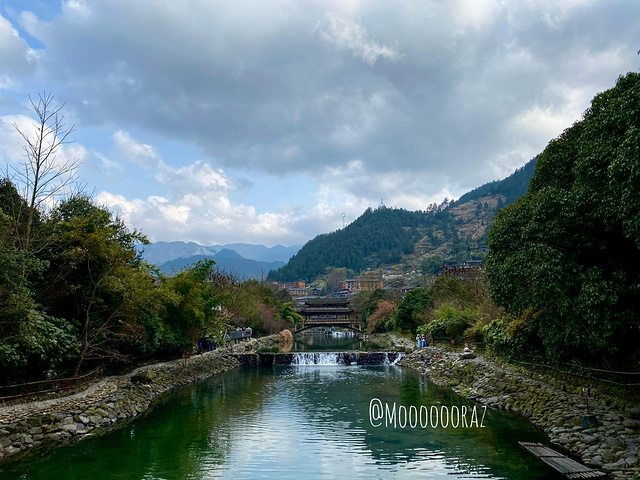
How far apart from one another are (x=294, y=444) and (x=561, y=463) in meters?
7.59

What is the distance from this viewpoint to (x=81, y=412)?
15.7m

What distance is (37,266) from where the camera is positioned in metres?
13.6

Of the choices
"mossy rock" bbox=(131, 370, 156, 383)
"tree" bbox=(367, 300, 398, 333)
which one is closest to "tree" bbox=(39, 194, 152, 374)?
"mossy rock" bbox=(131, 370, 156, 383)

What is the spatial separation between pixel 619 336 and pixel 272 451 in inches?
419

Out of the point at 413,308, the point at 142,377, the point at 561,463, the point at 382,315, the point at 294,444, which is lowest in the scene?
the point at 294,444

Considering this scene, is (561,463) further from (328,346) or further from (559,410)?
(328,346)

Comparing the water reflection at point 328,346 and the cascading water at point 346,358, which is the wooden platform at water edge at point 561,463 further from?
the water reflection at point 328,346

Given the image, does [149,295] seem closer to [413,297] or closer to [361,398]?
[361,398]

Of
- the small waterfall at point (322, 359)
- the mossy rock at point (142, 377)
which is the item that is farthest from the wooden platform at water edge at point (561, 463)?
the small waterfall at point (322, 359)

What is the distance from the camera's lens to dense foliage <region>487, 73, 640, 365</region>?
34.6 ft

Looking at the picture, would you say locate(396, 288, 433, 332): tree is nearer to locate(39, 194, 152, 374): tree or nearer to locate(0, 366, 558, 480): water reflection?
locate(0, 366, 558, 480): water reflection

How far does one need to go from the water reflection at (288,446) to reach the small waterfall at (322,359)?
14659mm

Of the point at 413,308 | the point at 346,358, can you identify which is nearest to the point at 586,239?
the point at 346,358

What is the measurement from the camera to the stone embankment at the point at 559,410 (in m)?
11.1
